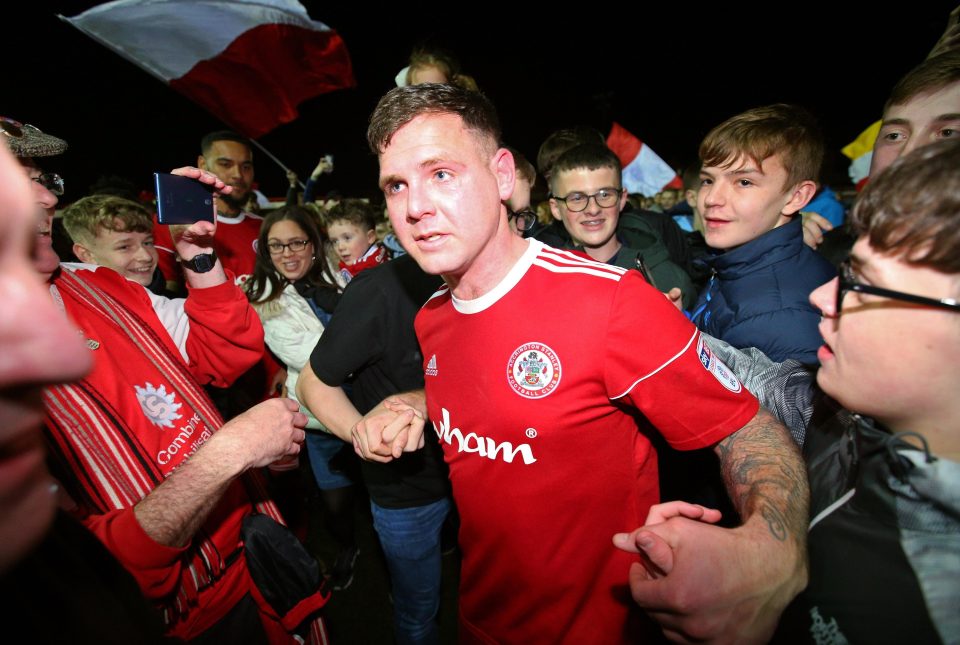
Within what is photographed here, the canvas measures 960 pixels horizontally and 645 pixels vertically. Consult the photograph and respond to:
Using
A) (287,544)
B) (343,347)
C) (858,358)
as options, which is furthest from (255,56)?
(858,358)

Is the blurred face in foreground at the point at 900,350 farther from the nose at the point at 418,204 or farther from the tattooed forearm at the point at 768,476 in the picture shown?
the nose at the point at 418,204

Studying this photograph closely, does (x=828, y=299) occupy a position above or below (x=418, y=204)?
below

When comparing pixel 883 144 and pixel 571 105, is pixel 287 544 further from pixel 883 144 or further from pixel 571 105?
pixel 571 105

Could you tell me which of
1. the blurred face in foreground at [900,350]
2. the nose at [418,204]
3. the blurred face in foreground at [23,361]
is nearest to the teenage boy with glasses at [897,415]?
the blurred face in foreground at [900,350]

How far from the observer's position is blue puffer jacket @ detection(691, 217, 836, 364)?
1.76m

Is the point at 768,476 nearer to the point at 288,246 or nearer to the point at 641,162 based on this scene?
the point at 288,246

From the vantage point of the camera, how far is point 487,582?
1.63 metres

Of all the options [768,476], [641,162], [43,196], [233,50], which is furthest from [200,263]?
[641,162]

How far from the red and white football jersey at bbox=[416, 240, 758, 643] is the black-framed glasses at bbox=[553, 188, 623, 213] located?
1.66 meters

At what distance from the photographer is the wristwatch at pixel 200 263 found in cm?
189

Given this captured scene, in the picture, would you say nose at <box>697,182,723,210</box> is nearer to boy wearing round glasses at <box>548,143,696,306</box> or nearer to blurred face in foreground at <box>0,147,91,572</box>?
boy wearing round glasses at <box>548,143,696,306</box>

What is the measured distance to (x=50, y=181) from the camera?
1728 millimetres

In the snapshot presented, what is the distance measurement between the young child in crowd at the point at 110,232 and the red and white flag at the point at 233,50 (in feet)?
8.88

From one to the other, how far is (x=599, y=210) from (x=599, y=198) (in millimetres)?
80
